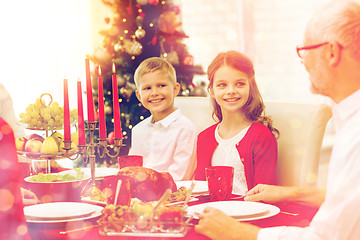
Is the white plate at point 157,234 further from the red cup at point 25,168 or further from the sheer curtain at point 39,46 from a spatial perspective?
the sheer curtain at point 39,46

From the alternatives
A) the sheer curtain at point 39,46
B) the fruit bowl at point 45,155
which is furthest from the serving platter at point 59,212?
the sheer curtain at point 39,46

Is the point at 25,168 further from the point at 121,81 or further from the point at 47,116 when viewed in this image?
the point at 121,81

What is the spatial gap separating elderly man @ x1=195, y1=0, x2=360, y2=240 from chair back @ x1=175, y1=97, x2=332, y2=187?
2.69 feet

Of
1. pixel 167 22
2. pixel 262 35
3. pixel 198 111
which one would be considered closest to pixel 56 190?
pixel 198 111

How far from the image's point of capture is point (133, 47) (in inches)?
162

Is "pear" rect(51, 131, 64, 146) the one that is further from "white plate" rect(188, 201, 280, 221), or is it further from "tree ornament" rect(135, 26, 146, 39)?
"tree ornament" rect(135, 26, 146, 39)

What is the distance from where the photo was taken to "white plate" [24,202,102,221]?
3.89 ft

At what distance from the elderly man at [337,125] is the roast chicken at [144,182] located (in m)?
0.28

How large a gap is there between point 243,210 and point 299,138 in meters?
0.78

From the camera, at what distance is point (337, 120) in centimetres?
103

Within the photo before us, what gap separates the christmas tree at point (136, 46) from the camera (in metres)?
4.15

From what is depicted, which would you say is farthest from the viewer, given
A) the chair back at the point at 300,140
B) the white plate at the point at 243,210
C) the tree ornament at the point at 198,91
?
the tree ornament at the point at 198,91

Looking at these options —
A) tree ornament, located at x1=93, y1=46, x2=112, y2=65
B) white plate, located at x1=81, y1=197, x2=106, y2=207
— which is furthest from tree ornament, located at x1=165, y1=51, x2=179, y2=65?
white plate, located at x1=81, y1=197, x2=106, y2=207

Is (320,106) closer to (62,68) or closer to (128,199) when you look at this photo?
(128,199)
